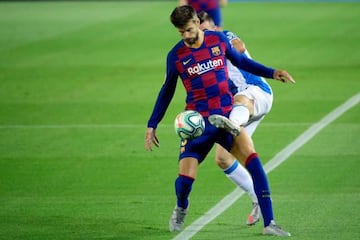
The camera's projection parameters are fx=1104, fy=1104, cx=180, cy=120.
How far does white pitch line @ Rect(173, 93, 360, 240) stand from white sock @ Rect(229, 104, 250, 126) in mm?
1103

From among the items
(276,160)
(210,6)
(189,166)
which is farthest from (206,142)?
(210,6)

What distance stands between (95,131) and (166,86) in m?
5.67

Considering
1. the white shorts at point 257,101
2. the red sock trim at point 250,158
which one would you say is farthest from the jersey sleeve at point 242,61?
the white shorts at point 257,101

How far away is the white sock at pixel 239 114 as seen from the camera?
10.1 meters

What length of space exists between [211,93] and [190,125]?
16.0 inches

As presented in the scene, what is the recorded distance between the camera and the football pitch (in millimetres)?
10758

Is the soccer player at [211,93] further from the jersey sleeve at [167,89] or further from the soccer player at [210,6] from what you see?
the soccer player at [210,6]

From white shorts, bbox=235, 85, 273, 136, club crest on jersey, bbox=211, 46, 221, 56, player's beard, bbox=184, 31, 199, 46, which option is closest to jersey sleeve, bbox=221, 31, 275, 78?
club crest on jersey, bbox=211, 46, 221, 56

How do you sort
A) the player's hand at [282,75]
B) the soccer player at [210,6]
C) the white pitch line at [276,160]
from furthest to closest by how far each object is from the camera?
1. the soccer player at [210,6]
2. the white pitch line at [276,160]
3. the player's hand at [282,75]

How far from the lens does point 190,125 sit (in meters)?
9.82

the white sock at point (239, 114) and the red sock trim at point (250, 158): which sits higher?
the white sock at point (239, 114)

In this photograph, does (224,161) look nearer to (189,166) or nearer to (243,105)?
(243,105)

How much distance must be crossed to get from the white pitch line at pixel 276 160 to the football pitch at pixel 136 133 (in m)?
0.08

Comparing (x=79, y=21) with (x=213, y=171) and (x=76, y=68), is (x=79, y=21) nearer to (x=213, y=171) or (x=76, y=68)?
(x=76, y=68)
